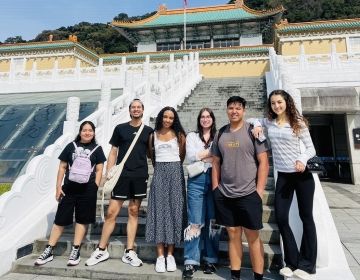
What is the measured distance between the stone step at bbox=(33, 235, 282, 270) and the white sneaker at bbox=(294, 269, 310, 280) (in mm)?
511

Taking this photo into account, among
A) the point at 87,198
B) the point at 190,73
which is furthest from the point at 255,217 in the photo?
the point at 190,73

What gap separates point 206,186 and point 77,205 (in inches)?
63.3

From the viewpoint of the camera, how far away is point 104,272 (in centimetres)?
319

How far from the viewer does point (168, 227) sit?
10.6 feet

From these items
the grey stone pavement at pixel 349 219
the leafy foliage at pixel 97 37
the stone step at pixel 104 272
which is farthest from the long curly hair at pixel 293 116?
the leafy foliage at pixel 97 37

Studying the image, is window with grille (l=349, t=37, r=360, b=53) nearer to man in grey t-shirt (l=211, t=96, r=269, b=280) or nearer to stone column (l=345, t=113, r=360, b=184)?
stone column (l=345, t=113, r=360, b=184)

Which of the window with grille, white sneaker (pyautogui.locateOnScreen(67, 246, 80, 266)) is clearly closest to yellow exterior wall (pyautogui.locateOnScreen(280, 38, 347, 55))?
the window with grille

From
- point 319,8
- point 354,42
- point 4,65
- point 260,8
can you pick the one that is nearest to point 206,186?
point 354,42

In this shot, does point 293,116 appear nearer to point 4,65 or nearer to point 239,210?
point 239,210

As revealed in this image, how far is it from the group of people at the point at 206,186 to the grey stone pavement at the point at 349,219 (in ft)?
3.86

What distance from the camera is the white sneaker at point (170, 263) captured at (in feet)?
10.4

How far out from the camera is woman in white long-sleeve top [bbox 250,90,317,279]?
9.11 feet

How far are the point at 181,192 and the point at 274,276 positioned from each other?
1.32 metres

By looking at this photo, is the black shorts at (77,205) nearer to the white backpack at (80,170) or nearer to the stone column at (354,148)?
the white backpack at (80,170)
